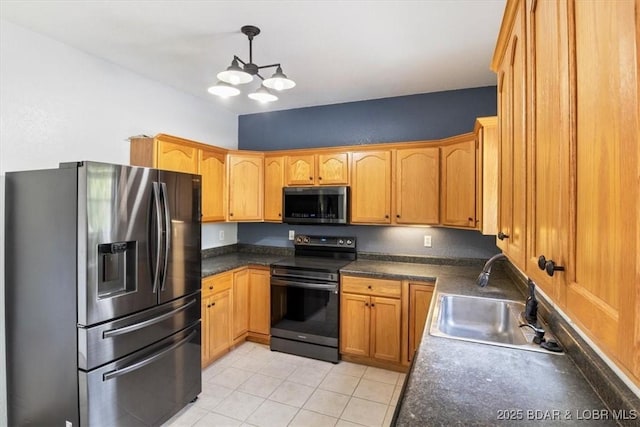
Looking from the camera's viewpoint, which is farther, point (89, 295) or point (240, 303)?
point (240, 303)

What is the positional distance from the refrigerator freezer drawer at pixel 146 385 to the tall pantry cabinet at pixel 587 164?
7.07ft

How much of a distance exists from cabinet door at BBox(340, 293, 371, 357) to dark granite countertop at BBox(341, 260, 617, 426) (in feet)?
5.01

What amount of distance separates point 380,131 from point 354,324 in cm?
203

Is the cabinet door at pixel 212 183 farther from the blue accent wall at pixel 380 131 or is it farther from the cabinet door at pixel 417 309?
the cabinet door at pixel 417 309

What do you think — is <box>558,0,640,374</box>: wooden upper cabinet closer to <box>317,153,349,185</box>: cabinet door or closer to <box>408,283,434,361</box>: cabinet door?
<box>408,283,434,361</box>: cabinet door

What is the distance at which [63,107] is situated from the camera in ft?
7.77

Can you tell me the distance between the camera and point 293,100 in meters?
3.62

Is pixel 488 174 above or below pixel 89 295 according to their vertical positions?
above

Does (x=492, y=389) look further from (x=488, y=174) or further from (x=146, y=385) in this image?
(x=146, y=385)

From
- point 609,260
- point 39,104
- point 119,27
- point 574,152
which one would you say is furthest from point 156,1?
point 609,260

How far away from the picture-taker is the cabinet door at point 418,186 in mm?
3082

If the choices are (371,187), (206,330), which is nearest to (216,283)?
(206,330)

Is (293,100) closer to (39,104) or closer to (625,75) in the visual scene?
(39,104)

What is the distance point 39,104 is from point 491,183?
10.6 ft
